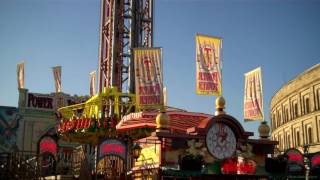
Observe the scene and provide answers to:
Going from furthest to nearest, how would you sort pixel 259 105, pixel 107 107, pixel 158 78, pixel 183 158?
pixel 107 107, pixel 259 105, pixel 158 78, pixel 183 158

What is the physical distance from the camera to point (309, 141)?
59719 mm

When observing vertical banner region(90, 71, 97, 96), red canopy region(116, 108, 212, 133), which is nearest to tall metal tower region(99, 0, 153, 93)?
vertical banner region(90, 71, 97, 96)

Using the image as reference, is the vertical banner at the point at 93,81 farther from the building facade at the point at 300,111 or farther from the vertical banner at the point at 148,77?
the building facade at the point at 300,111

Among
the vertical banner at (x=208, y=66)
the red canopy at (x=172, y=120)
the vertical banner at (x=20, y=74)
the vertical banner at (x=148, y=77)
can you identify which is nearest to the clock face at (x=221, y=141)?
the red canopy at (x=172, y=120)

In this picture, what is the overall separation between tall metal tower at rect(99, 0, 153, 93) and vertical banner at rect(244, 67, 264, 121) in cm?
1799

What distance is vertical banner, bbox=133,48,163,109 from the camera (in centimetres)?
2359

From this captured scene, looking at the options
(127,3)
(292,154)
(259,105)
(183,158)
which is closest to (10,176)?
(183,158)

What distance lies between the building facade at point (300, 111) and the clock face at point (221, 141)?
3267 centimetres

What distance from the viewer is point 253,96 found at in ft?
88.1

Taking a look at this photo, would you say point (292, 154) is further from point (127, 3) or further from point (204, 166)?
point (127, 3)

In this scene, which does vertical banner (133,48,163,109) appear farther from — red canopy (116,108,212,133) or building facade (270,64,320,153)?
building facade (270,64,320,153)

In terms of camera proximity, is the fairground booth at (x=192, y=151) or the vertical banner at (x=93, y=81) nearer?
the fairground booth at (x=192, y=151)

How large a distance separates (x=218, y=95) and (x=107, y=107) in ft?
43.4

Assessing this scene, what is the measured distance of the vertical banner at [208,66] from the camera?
80.6 ft
